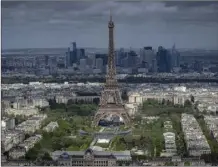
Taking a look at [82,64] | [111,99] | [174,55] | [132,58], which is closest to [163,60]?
[174,55]

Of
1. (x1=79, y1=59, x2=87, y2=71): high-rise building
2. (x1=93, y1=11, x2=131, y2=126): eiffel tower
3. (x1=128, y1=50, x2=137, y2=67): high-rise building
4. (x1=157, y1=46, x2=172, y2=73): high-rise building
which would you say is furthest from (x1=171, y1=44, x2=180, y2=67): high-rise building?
(x1=79, y1=59, x2=87, y2=71): high-rise building

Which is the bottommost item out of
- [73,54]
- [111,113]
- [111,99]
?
[111,113]

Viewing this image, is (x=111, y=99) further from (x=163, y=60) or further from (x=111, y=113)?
(x=163, y=60)

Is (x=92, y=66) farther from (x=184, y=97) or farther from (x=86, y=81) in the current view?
(x=184, y=97)

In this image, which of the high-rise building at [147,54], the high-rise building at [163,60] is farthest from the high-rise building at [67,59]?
the high-rise building at [163,60]

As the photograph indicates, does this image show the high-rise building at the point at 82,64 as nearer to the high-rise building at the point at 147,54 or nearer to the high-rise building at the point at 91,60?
the high-rise building at the point at 91,60

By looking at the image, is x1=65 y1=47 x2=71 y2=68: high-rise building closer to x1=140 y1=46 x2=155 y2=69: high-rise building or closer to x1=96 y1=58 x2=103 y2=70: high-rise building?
x1=96 y1=58 x2=103 y2=70: high-rise building
